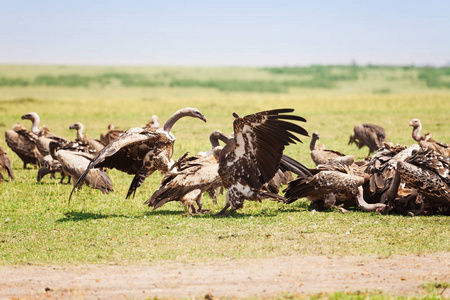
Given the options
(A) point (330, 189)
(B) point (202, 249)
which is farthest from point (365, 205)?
(B) point (202, 249)

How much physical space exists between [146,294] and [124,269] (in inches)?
37.9

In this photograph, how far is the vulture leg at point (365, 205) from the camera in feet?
30.0

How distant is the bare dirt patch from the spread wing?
2139 millimetres

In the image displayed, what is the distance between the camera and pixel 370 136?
703 inches

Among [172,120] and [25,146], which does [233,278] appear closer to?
[172,120]

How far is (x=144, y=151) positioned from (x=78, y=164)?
3100 millimetres

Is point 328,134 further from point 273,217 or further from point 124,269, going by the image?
point 124,269

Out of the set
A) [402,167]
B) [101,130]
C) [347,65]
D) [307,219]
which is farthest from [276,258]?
[347,65]

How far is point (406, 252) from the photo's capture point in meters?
6.89

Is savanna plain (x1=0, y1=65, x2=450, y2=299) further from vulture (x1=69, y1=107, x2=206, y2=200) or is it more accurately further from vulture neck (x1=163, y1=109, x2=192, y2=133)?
vulture neck (x1=163, y1=109, x2=192, y2=133)

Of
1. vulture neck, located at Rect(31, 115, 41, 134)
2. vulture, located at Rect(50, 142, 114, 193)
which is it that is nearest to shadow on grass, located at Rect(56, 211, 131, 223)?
vulture, located at Rect(50, 142, 114, 193)

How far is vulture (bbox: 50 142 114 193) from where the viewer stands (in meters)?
11.5

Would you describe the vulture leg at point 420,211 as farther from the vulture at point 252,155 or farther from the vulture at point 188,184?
the vulture at point 188,184

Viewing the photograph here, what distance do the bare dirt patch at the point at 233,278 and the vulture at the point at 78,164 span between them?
191 inches
